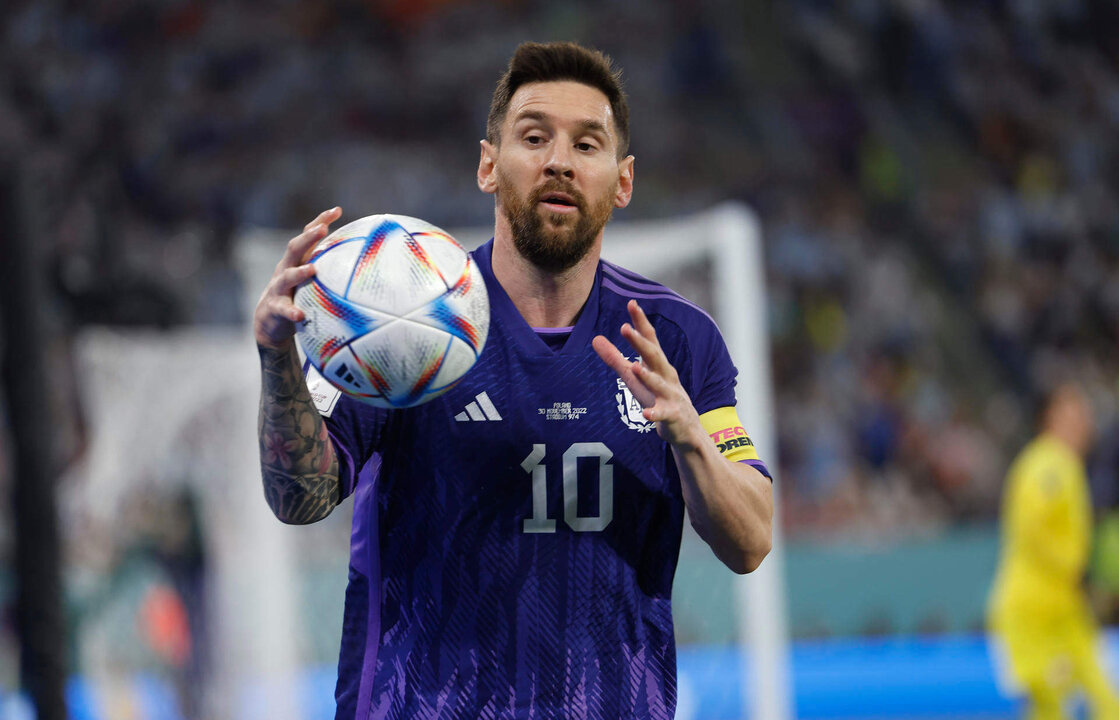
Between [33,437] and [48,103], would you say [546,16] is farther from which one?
[33,437]

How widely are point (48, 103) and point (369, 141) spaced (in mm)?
3580

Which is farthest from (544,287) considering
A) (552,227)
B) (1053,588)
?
(1053,588)

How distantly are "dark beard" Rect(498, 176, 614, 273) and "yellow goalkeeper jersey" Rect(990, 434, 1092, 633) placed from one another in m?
6.32

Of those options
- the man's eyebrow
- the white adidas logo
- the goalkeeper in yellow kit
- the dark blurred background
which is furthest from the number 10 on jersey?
the dark blurred background

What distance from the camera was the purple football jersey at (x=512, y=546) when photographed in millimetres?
2514

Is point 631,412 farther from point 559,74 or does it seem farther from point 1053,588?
point 1053,588

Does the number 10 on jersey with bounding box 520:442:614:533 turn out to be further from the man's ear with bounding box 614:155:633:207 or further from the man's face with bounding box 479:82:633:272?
the man's ear with bounding box 614:155:633:207

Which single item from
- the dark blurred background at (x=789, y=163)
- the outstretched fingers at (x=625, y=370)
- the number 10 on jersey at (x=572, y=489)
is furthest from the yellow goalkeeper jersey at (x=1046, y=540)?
the outstretched fingers at (x=625, y=370)

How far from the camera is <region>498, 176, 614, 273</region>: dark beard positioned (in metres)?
2.56

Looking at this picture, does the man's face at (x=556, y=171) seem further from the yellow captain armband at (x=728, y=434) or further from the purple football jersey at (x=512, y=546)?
the yellow captain armband at (x=728, y=434)

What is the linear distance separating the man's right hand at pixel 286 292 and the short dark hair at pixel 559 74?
592mm

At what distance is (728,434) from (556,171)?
2.14 feet

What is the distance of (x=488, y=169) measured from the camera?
2.76 meters

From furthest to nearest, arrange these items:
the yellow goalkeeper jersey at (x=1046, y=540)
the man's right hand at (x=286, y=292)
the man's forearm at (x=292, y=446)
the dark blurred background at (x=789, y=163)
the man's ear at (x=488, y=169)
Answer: the dark blurred background at (x=789, y=163) < the yellow goalkeeper jersey at (x=1046, y=540) < the man's ear at (x=488, y=169) < the man's forearm at (x=292, y=446) < the man's right hand at (x=286, y=292)
